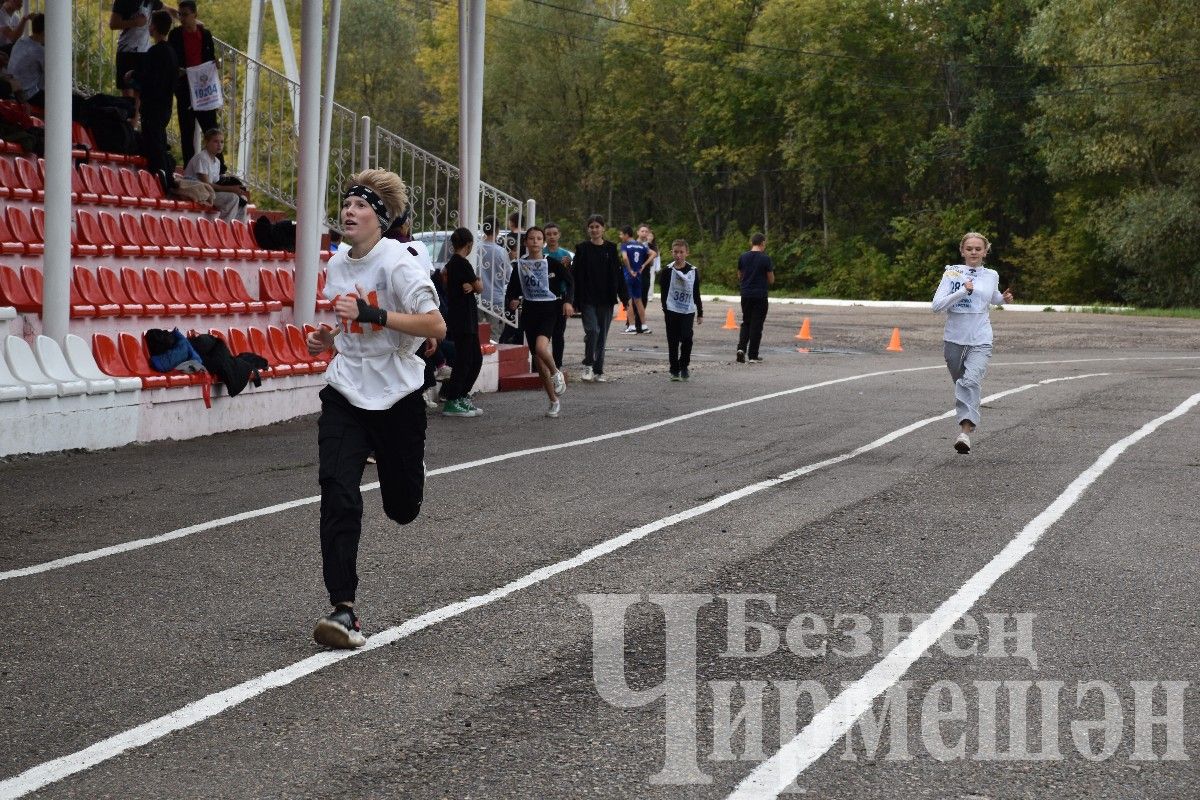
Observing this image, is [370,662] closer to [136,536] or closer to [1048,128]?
[136,536]

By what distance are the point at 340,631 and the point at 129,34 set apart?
15.4 meters

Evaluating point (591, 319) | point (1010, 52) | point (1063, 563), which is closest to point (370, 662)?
point (1063, 563)

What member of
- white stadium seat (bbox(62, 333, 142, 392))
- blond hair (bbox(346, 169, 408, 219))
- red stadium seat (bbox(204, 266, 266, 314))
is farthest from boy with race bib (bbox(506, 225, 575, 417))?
blond hair (bbox(346, 169, 408, 219))

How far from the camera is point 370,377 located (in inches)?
261

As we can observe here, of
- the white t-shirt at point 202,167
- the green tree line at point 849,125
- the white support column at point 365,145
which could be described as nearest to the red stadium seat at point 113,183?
the white t-shirt at point 202,167

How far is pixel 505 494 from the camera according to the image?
1052cm

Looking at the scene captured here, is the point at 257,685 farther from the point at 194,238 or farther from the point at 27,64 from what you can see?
the point at 27,64

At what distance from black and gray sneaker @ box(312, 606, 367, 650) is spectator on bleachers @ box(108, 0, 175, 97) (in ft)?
47.1

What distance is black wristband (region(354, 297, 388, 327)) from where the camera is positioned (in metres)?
6.34

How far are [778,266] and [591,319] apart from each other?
168 feet

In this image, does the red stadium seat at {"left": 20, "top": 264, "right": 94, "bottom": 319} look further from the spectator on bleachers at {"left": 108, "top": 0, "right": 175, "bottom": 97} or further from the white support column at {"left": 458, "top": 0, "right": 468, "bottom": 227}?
the white support column at {"left": 458, "top": 0, "right": 468, "bottom": 227}

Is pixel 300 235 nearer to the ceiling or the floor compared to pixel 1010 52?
nearer to the floor

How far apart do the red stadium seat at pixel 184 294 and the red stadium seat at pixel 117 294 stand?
521 millimetres

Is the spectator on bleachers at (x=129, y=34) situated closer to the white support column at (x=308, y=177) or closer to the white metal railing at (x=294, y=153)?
the white metal railing at (x=294, y=153)
